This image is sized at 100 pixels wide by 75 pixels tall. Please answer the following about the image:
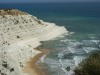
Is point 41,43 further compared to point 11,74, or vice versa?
point 41,43

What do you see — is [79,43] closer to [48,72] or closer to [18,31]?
[18,31]

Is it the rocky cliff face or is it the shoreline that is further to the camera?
the rocky cliff face

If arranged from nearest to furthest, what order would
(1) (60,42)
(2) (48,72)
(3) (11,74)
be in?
(3) (11,74)
(2) (48,72)
(1) (60,42)

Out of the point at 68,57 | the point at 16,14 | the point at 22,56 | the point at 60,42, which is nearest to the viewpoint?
the point at 22,56

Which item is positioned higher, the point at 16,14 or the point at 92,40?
the point at 16,14

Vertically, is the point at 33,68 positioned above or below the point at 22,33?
above

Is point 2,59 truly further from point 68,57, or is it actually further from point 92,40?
point 92,40

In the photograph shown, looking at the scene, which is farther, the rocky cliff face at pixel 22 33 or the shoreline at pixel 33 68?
the rocky cliff face at pixel 22 33

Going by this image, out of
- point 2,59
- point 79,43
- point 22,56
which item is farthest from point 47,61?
point 79,43

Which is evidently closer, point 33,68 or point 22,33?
point 33,68
